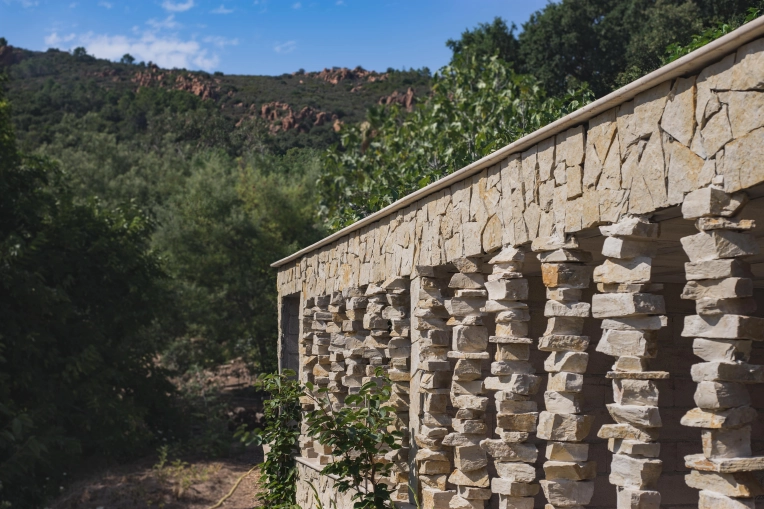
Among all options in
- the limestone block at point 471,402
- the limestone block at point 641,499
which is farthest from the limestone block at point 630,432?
the limestone block at point 471,402

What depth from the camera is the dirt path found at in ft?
44.7

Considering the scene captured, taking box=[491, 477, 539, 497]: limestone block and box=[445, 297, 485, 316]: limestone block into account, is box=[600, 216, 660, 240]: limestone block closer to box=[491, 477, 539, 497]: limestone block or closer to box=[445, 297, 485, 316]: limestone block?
box=[491, 477, 539, 497]: limestone block

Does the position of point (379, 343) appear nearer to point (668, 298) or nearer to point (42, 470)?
point (668, 298)

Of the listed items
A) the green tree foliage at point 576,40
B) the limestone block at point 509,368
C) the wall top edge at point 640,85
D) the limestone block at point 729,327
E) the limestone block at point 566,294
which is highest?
the green tree foliage at point 576,40

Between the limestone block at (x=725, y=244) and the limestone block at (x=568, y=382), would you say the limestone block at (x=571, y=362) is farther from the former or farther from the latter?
the limestone block at (x=725, y=244)

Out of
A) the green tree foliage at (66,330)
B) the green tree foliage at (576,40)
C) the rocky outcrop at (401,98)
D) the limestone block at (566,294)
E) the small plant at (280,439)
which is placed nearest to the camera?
the limestone block at (566,294)

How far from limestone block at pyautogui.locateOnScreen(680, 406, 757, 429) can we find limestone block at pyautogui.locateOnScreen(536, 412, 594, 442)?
1.06 meters

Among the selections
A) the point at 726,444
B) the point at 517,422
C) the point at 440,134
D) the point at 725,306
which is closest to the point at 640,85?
the point at 725,306

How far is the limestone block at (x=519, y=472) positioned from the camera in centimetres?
516

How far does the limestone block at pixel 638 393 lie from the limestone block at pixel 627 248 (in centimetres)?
59

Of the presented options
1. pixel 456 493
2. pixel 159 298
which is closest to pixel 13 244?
pixel 159 298

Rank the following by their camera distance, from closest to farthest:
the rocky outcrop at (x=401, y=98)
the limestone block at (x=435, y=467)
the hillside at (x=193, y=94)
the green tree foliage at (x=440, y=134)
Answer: the limestone block at (x=435, y=467), the green tree foliage at (x=440, y=134), the hillside at (x=193, y=94), the rocky outcrop at (x=401, y=98)

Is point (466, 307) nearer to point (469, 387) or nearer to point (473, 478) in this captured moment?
point (469, 387)

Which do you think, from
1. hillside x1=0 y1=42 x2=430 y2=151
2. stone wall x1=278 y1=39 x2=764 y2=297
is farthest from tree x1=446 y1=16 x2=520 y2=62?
stone wall x1=278 y1=39 x2=764 y2=297
